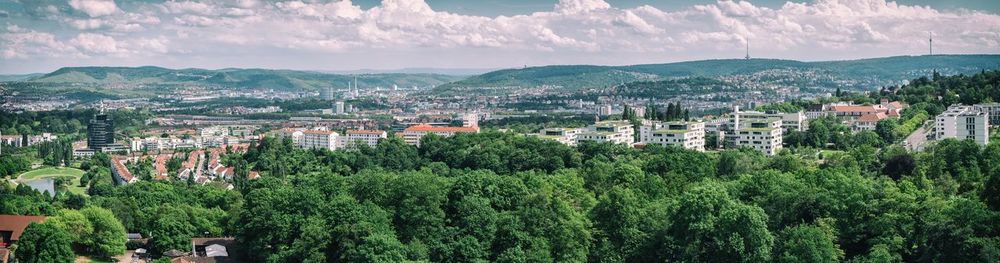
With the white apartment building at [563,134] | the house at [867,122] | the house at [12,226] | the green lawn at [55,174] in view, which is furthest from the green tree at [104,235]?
the house at [867,122]

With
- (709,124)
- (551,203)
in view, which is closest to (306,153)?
(709,124)

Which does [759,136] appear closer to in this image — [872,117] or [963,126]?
[872,117]

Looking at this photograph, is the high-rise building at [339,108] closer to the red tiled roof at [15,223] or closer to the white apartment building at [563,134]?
the white apartment building at [563,134]

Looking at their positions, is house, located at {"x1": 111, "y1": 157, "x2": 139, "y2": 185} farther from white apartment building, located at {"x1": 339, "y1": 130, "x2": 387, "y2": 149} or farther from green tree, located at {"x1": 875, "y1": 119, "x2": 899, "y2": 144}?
green tree, located at {"x1": 875, "y1": 119, "x2": 899, "y2": 144}

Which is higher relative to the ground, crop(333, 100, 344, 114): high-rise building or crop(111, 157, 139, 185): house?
crop(333, 100, 344, 114): high-rise building

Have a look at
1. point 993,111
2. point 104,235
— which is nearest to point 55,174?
point 104,235

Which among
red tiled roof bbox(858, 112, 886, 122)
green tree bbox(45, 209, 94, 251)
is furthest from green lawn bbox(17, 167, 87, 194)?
red tiled roof bbox(858, 112, 886, 122)
